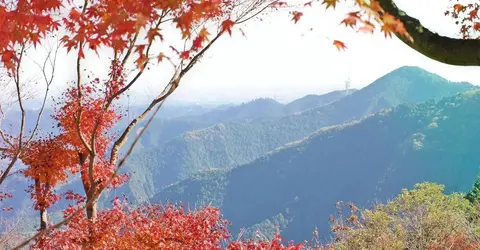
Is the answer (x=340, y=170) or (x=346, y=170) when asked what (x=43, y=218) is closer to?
(x=346, y=170)

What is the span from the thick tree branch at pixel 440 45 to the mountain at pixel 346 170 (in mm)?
129800

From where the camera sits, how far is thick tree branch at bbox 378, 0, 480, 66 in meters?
2.71

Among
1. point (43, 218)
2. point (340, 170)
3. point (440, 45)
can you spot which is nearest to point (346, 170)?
point (340, 170)

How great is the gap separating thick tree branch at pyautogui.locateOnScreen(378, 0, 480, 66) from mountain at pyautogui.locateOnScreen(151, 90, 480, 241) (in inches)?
5110

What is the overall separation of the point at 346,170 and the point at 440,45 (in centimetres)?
16906

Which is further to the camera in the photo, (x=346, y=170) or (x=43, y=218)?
(x=346, y=170)

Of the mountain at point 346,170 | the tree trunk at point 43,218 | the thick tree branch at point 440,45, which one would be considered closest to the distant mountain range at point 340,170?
the mountain at point 346,170

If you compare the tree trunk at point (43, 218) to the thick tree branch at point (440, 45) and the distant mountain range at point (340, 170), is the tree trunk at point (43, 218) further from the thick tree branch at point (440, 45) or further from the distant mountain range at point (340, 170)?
the distant mountain range at point (340, 170)

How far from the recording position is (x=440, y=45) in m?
2.76

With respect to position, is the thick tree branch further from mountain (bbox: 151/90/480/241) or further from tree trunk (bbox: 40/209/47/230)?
mountain (bbox: 151/90/480/241)

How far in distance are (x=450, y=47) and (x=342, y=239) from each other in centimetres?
1876

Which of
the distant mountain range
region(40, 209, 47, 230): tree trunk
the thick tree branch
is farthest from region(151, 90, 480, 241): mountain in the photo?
the thick tree branch

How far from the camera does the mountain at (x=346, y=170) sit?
139375 millimetres

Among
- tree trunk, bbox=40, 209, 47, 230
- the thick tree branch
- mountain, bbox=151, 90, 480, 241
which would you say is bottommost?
mountain, bbox=151, 90, 480, 241
